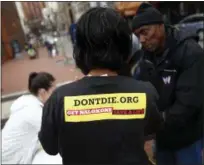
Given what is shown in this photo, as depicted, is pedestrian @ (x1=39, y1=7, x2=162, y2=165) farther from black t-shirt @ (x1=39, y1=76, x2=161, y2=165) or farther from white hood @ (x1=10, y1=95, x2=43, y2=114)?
white hood @ (x1=10, y1=95, x2=43, y2=114)

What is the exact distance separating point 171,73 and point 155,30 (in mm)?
276

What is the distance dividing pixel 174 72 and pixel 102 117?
69 cm

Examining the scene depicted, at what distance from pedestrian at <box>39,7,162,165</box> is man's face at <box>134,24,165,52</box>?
20.8 inches

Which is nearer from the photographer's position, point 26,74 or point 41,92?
point 41,92

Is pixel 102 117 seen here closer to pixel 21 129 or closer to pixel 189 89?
pixel 189 89

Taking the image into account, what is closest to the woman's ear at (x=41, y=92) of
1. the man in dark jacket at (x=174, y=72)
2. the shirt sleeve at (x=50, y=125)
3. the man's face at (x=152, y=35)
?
the man in dark jacket at (x=174, y=72)

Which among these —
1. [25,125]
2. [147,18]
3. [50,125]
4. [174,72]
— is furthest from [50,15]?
[50,125]

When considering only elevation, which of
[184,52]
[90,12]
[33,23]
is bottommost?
[33,23]

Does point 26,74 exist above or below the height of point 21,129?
below

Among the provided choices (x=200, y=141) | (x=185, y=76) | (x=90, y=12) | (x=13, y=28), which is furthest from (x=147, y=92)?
(x=13, y=28)

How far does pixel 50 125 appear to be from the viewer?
1.10 meters

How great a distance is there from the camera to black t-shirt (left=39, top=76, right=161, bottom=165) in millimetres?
1060

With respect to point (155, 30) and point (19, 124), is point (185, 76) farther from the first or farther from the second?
point (19, 124)

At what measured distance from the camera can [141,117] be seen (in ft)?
3.56
